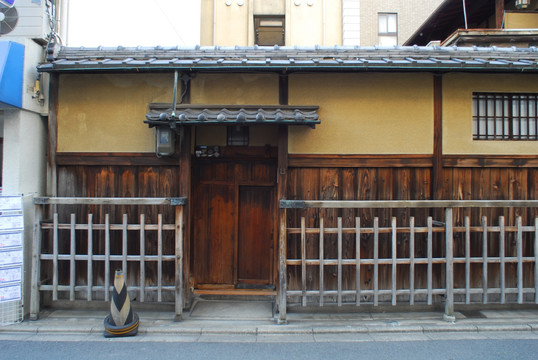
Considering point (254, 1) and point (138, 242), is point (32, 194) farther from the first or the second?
point (254, 1)

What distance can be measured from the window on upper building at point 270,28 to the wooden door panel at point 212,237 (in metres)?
12.1

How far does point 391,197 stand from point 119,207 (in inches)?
231

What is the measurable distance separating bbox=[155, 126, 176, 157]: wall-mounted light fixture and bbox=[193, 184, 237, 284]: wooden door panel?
4.70ft

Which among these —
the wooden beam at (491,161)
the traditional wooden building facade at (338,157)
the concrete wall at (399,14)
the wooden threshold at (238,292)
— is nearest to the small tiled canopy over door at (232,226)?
the wooden threshold at (238,292)

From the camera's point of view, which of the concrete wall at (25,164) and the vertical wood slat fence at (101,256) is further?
the concrete wall at (25,164)

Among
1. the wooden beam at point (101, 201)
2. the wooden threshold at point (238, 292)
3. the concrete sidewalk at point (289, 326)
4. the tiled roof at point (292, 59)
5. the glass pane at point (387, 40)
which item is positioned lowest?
the concrete sidewalk at point (289, 326)

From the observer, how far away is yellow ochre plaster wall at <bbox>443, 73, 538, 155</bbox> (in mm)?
6535

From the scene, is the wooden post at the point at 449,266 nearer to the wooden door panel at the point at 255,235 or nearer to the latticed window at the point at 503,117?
the latticed window at the point at 503,117

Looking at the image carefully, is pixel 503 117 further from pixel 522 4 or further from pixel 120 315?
pixel 120 315

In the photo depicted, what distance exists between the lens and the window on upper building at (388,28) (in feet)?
72.8

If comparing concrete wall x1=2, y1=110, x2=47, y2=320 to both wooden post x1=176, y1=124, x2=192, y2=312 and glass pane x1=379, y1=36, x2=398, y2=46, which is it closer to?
wooden post x1=176, y1=124, x2=192, y2=312

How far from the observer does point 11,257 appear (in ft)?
19.0

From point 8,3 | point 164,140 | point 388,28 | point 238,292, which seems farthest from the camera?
point 388,28

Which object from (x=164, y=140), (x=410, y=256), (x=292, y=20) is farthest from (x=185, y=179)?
(x=292, y=20)
